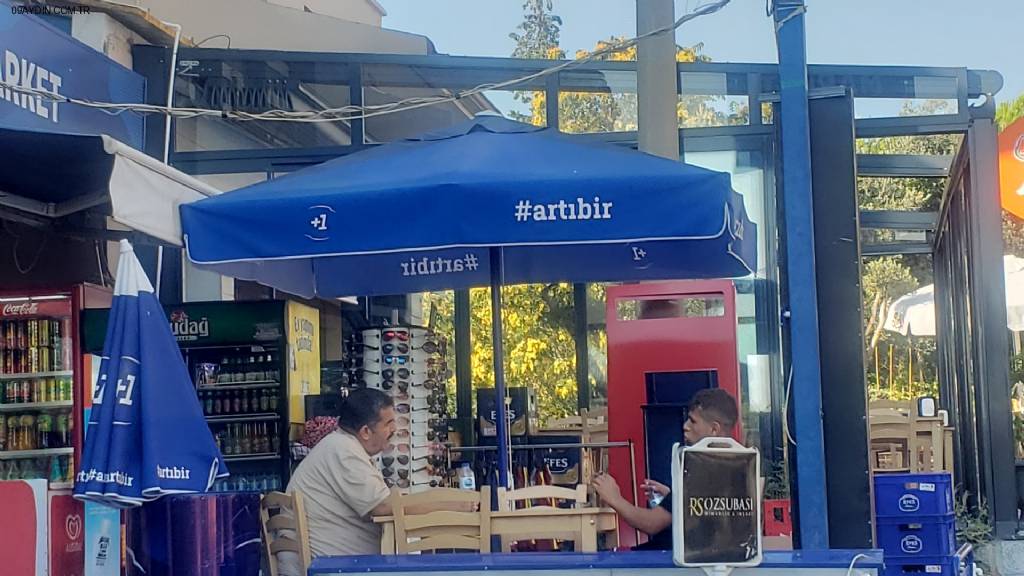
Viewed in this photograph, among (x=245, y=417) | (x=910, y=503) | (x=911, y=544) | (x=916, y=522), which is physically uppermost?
(x=245, y=417)

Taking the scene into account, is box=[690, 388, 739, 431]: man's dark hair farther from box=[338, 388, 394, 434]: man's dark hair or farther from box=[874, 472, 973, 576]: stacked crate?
box=[874, 472, 973, 576]: stacked crate

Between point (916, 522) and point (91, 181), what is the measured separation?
521 centimetres

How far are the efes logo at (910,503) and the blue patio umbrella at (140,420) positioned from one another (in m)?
4.21

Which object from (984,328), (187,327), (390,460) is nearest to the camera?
(187,327)

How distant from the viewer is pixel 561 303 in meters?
10.8

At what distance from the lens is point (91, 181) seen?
6941mm

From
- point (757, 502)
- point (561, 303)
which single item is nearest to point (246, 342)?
point (561, 303)

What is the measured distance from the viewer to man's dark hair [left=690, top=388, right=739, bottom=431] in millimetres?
5270

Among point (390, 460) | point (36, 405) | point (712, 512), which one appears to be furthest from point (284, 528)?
point (390, 460)

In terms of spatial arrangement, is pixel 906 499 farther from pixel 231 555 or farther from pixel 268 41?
pixel 268 41

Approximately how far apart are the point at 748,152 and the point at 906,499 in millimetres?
3510

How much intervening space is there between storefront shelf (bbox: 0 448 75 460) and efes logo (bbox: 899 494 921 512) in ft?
18.0

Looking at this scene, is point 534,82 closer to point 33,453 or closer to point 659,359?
point 659,359

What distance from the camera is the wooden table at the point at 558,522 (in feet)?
15.0
